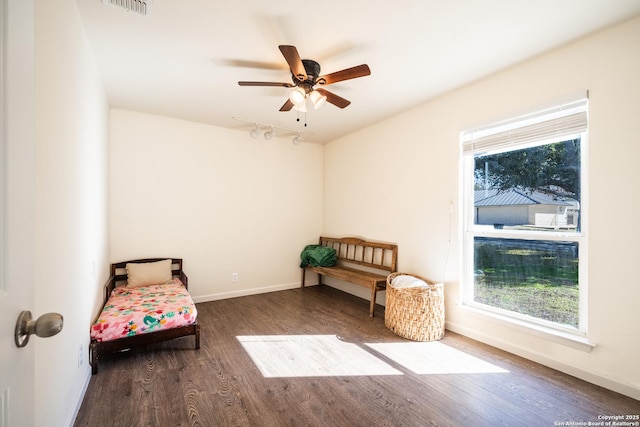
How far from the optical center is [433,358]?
2.53m

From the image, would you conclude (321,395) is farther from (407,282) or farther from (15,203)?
(15,203)

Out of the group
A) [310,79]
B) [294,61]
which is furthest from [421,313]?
[294,61]

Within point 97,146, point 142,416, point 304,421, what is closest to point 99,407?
point 142,416

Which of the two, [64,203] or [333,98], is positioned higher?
[333,98]

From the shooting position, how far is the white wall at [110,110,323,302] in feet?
12.0

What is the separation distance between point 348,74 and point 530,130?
5.49 ft

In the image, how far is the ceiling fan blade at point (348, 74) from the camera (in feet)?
7.00

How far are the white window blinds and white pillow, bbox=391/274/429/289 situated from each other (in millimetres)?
1429

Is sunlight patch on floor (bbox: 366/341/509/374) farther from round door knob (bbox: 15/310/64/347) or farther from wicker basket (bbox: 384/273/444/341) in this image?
round door knob (bbox: 15/310/64/347)

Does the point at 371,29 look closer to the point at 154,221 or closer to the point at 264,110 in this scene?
the point at 264,110

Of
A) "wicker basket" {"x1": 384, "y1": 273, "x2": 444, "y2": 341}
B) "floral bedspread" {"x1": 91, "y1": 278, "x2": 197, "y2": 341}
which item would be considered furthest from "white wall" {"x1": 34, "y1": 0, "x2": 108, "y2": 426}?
"wicker basket" {"x1": 384, "y1": 273, "x2": 444, "y2": 341}

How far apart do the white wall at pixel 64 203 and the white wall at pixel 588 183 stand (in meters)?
3.17

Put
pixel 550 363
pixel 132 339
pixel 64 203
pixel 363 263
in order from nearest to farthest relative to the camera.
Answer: pixel 64 203 < pixel 550 363 < pixel 132 339 < pixel 363 263

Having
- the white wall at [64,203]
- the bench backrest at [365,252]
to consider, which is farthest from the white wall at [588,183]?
the white wall at [64,203]
